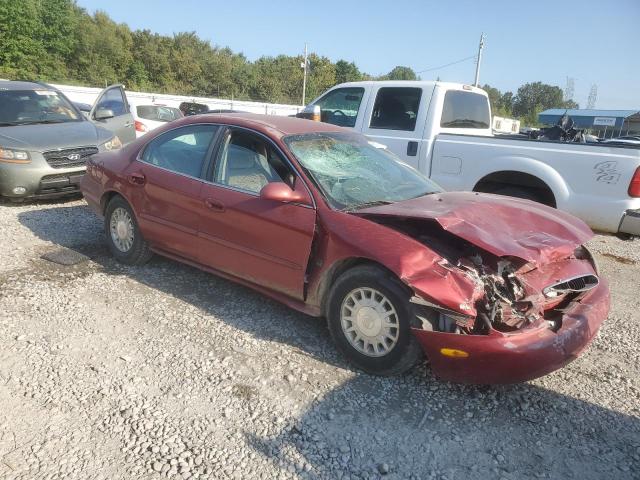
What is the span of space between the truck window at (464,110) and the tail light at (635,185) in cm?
246

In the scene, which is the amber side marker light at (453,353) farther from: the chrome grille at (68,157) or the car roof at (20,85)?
the car roof at (20,85)

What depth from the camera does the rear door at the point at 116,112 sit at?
925cm

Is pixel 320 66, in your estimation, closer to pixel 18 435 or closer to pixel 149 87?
pixel 149 87

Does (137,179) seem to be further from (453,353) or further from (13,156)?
(453,353)

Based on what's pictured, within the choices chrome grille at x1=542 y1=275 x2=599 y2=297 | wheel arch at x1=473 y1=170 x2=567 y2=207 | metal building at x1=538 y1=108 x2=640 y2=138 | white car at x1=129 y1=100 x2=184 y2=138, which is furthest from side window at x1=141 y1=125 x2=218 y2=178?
metal building at x1=538 y1=108 x2=640 y2=138

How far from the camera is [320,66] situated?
70.4 meters

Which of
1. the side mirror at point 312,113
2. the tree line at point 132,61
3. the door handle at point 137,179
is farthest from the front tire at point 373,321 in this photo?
the tree line at point 132,61

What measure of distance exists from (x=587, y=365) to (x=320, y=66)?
71631 millimetres

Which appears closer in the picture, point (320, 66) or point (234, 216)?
point (234, 216)

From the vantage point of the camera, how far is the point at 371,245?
3145 millimetres

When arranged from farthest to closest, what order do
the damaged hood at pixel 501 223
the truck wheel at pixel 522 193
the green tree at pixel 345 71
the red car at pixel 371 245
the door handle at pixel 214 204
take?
the green tree at pixel 345 71, the truck wheel at pixel 522 193, the door handle at pixel 214 204, the damaged hood at pixel 501 223, the red car at pixel 371 245

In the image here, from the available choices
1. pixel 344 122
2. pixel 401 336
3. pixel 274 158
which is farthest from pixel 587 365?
pixel 344 122

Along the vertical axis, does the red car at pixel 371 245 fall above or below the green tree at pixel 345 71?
below

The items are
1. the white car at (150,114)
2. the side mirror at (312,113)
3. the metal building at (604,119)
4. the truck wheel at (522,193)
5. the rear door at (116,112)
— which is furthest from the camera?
the metal building at (604,119)
